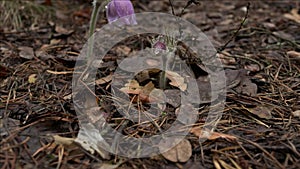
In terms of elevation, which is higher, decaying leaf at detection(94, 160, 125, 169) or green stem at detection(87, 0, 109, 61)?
green stem at detection(87, 0, 109, 61)

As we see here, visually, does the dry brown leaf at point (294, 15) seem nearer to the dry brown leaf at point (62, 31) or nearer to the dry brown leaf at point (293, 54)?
the dry brown leaf at point (293, 54)

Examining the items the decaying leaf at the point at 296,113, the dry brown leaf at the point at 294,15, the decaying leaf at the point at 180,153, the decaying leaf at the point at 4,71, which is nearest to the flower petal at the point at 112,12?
the decaying leaf at the point at 4,71

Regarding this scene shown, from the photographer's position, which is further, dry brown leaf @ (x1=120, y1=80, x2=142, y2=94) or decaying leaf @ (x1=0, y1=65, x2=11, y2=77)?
decaying leaf @ (x1=0, y1=65, x2=11, y2=77)

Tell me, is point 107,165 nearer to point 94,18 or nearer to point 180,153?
point 180,153

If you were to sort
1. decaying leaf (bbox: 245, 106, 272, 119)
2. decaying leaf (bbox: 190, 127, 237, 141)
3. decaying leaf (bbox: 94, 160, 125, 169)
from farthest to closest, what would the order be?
decaying leaf (bbox: 245, 106, 272, 119) → decaying leaf (bbox: 190, 127, 237, 141) → decaying leaf (bbox: 94, 160, 125, 169)

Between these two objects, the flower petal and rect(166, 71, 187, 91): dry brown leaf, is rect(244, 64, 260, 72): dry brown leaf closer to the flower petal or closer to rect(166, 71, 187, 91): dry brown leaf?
rect(166, 71, 187, 91): dry brown leaf

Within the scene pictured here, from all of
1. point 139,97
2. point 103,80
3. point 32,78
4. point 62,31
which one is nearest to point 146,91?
point 139,97

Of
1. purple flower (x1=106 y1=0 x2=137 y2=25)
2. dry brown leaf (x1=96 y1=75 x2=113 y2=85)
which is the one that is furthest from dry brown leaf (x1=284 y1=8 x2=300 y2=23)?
dry brown leaf (x1=96 y1=75 x2=113 y2=85)
